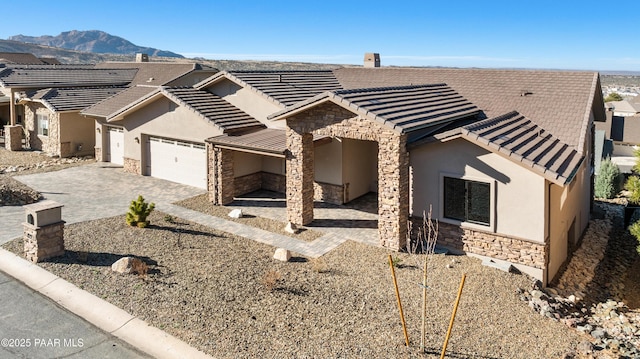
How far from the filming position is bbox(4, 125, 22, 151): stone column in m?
30.4

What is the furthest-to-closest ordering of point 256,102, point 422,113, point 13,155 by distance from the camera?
point 13,155 < point 256,102 < point 422,113

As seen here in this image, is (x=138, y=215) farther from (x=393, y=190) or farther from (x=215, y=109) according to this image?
(x=393, y=190)

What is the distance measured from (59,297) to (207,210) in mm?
7811

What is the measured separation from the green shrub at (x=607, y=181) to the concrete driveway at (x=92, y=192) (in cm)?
2086

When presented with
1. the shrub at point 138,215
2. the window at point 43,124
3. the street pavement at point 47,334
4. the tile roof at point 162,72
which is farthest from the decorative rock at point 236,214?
the window at point 43,124

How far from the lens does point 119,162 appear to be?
26750 millimetres

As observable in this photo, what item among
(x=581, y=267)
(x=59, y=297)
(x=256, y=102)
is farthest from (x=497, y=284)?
(x=256, y=102)

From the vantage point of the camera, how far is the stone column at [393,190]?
46.2 ft

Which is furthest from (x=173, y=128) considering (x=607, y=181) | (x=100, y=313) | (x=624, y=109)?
(x=624, y=109)

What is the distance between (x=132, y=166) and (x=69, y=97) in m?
8.78

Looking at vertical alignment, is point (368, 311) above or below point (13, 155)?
below

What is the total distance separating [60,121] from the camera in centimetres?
2838

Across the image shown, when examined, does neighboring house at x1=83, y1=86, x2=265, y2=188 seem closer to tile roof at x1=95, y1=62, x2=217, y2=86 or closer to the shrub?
the shrub

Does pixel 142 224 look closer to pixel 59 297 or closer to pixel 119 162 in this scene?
pixel 59 297
